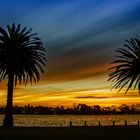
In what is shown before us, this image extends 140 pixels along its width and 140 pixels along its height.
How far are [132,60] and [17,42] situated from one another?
636 inches

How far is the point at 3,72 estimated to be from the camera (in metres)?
65.6

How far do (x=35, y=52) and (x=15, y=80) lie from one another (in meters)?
4.90
